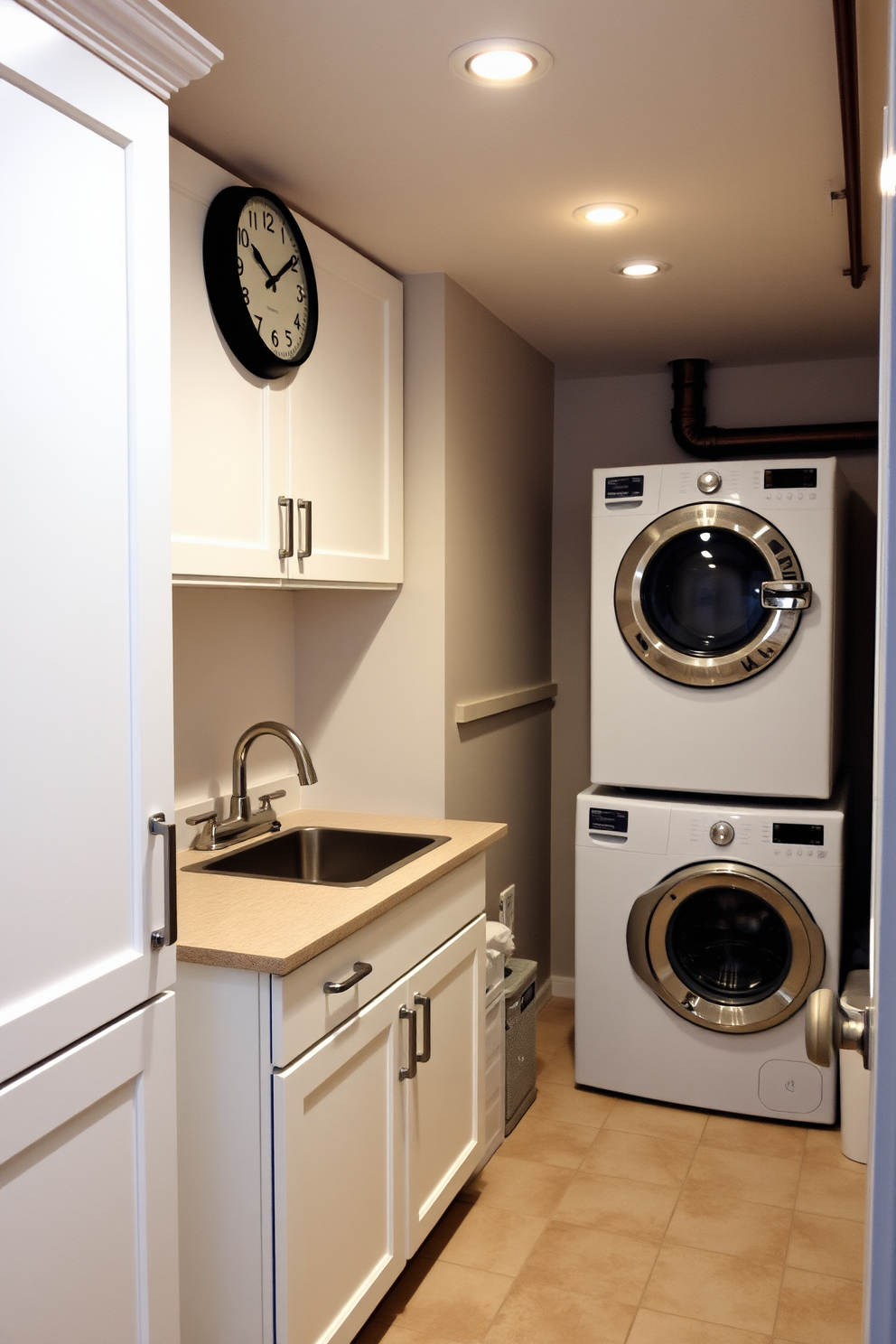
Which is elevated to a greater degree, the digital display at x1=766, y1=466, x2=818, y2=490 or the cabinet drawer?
the digital display at x1=766, y1=466, x2=818, y2=490

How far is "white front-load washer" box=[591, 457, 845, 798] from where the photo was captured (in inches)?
119

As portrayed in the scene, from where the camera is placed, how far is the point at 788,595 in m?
3.01

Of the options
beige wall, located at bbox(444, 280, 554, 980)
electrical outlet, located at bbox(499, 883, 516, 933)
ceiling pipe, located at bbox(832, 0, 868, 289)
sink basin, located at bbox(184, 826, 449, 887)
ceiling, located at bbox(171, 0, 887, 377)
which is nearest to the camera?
ceiling pipe, located at bbox(832, 0, 868, 289)

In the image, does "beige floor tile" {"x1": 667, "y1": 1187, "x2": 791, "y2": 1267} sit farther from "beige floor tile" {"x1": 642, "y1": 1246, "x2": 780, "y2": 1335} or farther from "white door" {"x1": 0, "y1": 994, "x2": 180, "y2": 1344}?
"white door" {"x1": 0, "y1": 994, "x2": 180, "y2": 1344}

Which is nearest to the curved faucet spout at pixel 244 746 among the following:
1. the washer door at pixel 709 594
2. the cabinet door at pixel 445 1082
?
the cabinet door at pixel 445 1082

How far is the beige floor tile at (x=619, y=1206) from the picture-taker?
2.57 meters

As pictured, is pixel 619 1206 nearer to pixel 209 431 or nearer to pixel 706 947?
pixel 706 947

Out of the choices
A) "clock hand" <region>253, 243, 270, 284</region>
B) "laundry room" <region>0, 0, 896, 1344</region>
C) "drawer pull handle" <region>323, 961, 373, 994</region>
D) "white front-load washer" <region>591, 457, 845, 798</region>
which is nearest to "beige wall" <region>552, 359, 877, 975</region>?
"laundry room" <region>0, 0, 896, 1344</region>

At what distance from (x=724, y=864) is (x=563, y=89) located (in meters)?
2.04

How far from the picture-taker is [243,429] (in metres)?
2.16

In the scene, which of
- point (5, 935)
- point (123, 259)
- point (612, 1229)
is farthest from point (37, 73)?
point (612, 1229)

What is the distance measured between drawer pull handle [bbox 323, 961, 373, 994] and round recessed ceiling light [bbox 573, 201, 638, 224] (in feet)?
5.57

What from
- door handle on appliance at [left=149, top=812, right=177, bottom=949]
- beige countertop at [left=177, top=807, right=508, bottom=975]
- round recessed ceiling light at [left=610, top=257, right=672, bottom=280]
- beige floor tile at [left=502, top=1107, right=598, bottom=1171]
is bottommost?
beige floor tile at [left=502, top=1107, right=598, bottom=1171]

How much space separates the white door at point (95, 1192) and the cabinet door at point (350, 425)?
3.87 ft
